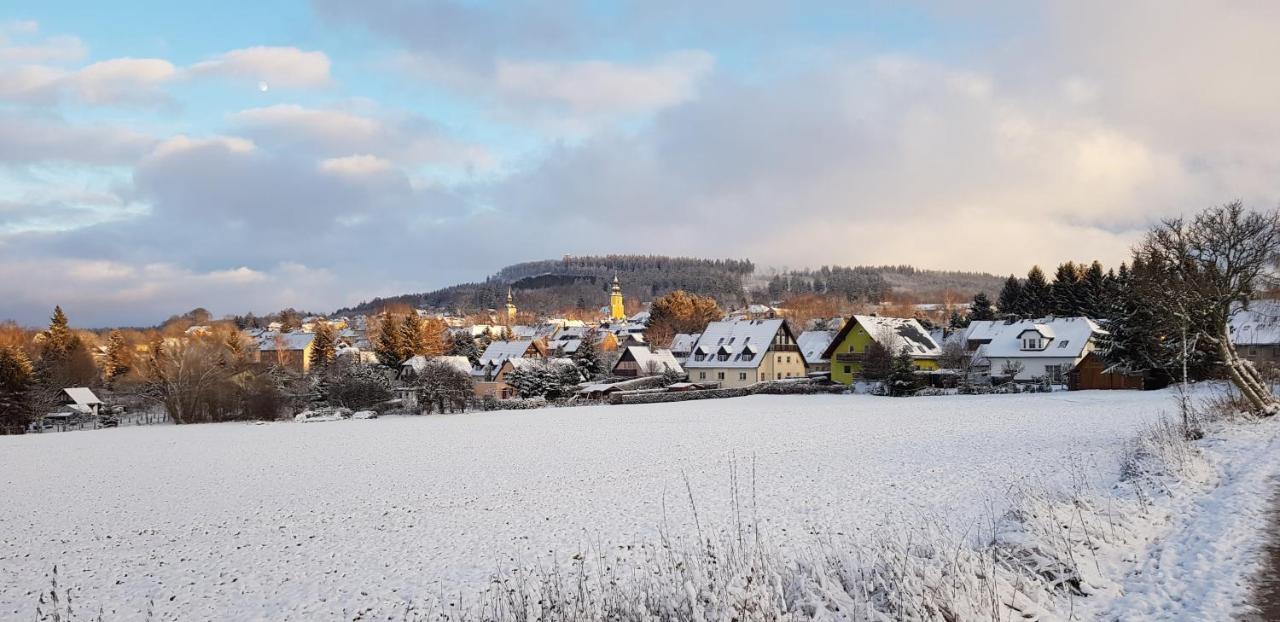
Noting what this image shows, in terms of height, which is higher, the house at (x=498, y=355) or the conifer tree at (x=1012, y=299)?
the conifer tree at (x=1012, y=299)

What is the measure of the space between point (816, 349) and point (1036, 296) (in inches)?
1147

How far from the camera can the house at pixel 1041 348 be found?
185 ft

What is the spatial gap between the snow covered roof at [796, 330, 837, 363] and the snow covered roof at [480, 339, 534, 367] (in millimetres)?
30899

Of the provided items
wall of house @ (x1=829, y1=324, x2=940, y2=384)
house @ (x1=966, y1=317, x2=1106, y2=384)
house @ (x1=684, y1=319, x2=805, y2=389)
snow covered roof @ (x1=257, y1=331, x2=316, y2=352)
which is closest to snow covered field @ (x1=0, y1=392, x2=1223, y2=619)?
house @ (x1=966, y1=317, x2=1106, y2=384)

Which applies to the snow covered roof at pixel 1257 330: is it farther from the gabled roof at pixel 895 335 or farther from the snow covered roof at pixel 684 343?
the snow covered roof at pixel 684 343

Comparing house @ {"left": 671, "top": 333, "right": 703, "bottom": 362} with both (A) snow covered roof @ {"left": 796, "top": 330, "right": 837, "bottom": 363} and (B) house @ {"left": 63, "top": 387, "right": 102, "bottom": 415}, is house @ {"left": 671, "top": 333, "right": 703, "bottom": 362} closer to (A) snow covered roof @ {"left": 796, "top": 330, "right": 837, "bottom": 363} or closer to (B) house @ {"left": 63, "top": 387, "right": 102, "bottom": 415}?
(A) snow covered roof @ {"left": 796, "top": 330, "right": 837, "bottom": 363}

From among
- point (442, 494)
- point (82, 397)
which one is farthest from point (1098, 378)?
point (82, 397)

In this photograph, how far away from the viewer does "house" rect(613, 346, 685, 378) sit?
7038cm

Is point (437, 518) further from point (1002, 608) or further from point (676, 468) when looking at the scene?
point (1002, 608)

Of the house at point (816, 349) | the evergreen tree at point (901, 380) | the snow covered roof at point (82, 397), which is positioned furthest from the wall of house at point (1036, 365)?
the snow covered roof at point (82, 397)

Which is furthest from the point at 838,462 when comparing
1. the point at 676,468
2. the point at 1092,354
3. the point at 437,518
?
the point at 1092,354

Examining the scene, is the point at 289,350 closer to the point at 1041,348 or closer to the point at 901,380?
the point at 901,380

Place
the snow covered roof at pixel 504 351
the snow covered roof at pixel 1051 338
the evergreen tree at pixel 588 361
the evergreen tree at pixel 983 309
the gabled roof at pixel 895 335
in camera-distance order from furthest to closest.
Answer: the evergreen tree at pixel 983 309
the snow covered roof at pixel 504 351
the evergreen tree at pixel 588 361
the gabled roof at pixel 895 335
the snow covered roof at pixel 1051 338

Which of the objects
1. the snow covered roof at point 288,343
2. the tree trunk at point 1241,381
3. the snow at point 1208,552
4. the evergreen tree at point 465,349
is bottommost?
the snow at point 1208,552
